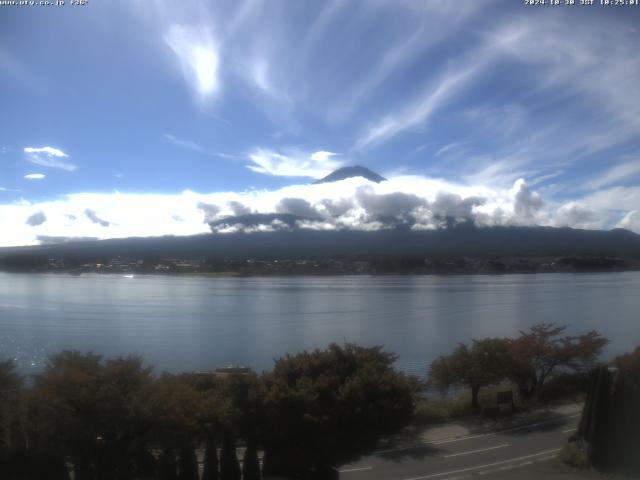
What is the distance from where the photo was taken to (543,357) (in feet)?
Result: 51.6

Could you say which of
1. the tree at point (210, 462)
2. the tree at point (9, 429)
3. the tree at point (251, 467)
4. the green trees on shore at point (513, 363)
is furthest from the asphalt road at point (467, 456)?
the tree at point (9, 429)

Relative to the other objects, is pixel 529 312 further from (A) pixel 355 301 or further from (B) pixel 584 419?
(B) pixel 584 419

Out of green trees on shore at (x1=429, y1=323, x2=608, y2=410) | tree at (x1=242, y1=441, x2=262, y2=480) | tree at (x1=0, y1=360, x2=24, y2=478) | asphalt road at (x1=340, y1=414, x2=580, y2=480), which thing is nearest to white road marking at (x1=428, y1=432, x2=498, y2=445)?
asphalt road at (x1=340, y1=414, x2=580, y2=480)

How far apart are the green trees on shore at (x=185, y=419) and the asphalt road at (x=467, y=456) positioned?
30.5 inches

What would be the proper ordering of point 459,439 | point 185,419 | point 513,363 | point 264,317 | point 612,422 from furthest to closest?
1. point 264,317
2. point 513,363
3. point 459,439
4. point 612,422
5. point 185,419

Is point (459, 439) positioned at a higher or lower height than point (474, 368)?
lower

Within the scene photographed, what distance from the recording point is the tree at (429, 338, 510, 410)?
1333cm

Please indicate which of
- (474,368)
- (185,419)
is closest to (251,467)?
(185,419)

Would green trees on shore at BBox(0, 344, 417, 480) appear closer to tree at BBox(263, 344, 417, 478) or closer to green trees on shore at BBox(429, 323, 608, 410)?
tree at BBox(263, 344, 417, 478)

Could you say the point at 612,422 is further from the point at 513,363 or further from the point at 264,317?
the point at 264,317

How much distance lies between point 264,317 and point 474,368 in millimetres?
21043

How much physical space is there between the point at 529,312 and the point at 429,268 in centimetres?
3355

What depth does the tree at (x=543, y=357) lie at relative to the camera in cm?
1452

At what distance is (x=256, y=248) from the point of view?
99.6m
